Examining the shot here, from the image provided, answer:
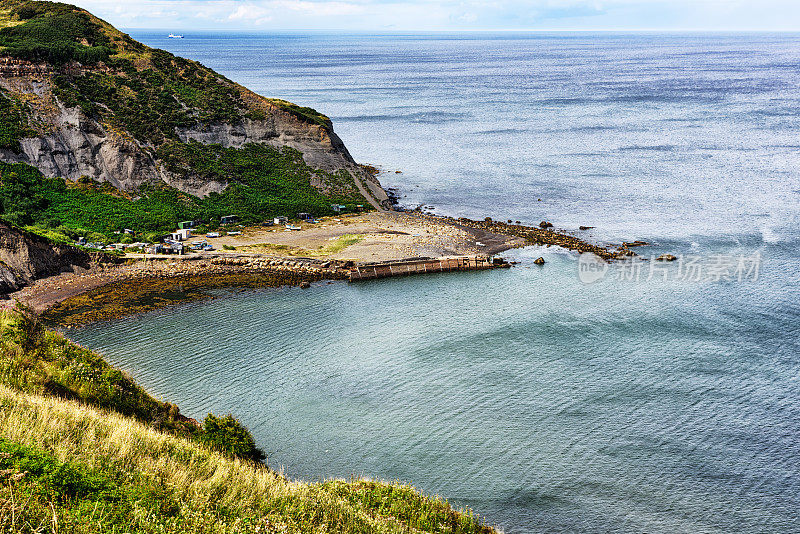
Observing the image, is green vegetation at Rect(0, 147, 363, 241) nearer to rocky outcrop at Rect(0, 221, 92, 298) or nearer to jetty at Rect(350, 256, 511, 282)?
rocky outcrop at Rect(0, 221, 92, 298)

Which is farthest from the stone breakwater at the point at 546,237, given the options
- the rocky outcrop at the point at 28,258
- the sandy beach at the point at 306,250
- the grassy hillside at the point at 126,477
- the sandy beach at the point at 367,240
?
the grassy hillside at the point at 126,477

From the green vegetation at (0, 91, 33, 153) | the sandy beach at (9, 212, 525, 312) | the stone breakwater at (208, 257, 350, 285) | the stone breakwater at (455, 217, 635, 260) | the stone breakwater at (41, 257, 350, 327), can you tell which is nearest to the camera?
the stone breakwater at (41, 257, 350, 327)

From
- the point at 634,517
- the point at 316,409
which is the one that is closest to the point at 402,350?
the point at 316,409

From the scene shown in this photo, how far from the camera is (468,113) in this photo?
146000mm

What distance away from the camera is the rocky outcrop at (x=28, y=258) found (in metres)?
49.8

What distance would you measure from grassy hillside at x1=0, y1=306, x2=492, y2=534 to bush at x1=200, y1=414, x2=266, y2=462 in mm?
61

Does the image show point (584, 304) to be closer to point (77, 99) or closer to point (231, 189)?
point (231, 189)

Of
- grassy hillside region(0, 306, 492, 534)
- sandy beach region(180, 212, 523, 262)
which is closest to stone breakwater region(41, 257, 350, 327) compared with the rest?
sandy beach region(180, 212, 523, 262)

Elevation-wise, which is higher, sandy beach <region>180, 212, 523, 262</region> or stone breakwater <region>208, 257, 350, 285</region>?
sandy beach <region>180, 212, 523, 262</region>

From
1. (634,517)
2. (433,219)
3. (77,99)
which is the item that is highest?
(77,99)

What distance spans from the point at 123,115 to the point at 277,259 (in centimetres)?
2883

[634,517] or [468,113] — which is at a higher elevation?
[468,113]

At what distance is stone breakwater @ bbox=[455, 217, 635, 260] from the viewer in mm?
60250

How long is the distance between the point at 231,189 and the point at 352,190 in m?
13.1
